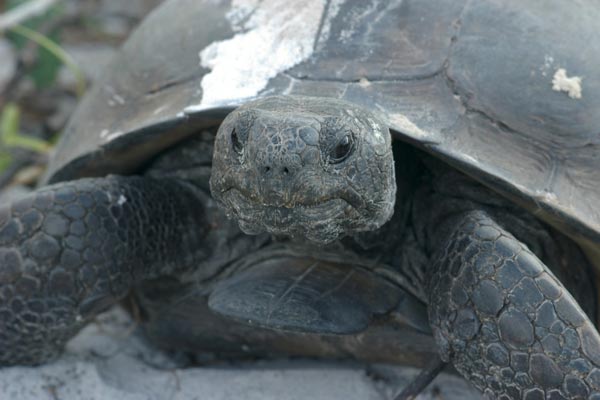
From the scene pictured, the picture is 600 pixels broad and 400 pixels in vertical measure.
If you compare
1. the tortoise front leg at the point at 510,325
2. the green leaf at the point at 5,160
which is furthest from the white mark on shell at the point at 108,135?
the green leaf at the point at 5,160

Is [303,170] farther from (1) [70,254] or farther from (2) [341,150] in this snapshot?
(1) [70,254]

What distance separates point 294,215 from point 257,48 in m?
0.80

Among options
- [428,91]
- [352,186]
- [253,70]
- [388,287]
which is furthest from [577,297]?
[253,70]

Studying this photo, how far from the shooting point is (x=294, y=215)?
206 cm

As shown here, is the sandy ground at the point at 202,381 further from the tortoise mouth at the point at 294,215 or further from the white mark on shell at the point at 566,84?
the white mark on shell at the point at 566,84

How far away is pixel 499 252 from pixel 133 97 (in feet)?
4.47

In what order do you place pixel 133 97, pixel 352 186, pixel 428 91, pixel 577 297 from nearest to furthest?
pixel 352 186 → pixel 428 91 → pixel 577 297 → pixel 133 97

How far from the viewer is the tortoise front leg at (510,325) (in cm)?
210

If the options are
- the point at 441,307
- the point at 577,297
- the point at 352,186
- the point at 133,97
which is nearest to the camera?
the point at 352,186

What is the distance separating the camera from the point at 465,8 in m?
2.65

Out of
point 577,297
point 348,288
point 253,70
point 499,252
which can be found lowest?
point 577,297

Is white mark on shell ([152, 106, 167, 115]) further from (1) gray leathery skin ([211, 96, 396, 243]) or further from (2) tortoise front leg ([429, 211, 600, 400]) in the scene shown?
(2) tortoise front leg ([429, 211, 600, 400])

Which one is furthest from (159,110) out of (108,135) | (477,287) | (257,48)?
(477,287)

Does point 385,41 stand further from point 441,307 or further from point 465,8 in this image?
point 441,307
